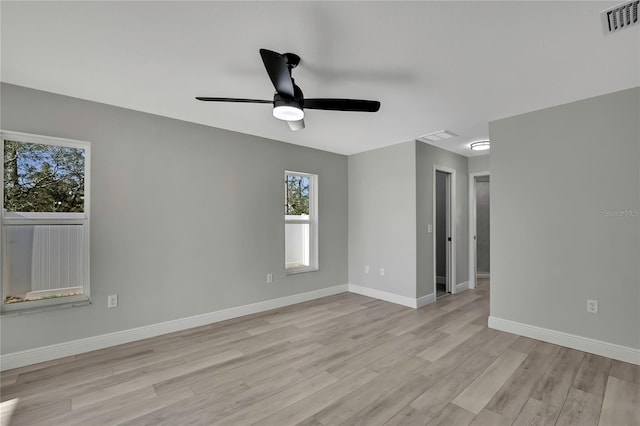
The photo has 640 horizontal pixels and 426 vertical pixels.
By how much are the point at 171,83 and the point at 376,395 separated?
10.1 ft

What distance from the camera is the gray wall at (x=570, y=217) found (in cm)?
267

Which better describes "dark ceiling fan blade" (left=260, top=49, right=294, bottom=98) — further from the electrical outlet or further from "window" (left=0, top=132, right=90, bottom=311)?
the electrical outlet

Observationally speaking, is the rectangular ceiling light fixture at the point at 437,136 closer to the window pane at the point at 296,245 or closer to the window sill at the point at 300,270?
the window pane at the point at 296,245

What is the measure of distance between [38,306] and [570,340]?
5113mm

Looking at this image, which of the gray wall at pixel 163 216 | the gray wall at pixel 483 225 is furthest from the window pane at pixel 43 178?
the gray wall at pixel 483 225

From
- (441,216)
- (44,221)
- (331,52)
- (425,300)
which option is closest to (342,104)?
(331,52)

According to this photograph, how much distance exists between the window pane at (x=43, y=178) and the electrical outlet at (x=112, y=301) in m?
0.92

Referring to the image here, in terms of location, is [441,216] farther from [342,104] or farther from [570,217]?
[342,104]

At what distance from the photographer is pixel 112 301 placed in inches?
119

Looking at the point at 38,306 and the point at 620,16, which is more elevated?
the point at 620,16

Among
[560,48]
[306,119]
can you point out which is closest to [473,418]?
[560,48]

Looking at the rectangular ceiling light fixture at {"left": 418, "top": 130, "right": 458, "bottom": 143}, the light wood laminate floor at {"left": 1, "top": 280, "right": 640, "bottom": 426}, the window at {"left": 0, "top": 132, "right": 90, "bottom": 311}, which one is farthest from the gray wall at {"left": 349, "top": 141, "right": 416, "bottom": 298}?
the window at {"left": 0, "top": 132, "right": 90, "bottom": 311}

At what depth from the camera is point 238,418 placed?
1.92 metres

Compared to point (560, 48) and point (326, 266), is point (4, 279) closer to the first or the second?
point (326, 266)
